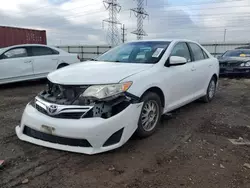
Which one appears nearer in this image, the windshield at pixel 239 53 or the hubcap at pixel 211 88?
the hubcap at pixel 211 88

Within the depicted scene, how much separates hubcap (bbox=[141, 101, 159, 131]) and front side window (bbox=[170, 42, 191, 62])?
3.65 feet

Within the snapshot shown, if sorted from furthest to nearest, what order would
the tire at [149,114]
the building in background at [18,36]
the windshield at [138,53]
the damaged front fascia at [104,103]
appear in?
the building in background at [18,36] < the windshield at [138,53] < the tire at [149,114] < the damaged front fascia at [104,103]

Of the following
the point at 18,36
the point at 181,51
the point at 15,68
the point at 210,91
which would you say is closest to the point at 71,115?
the point at 181,51

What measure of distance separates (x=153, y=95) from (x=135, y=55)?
996 mm

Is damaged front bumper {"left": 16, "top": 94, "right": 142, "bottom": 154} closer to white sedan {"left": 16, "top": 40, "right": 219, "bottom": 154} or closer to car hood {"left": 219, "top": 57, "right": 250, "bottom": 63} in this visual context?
white sedan {"left": 16, "top": 40, "right": 219, "bottom": 154}

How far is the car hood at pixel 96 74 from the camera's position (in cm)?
313

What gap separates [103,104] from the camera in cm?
297

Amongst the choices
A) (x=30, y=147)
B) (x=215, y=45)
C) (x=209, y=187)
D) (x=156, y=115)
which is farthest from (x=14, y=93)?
(x=215, y=45)

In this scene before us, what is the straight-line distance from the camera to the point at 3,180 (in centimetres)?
249

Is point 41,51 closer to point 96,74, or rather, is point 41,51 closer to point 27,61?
point 27,61

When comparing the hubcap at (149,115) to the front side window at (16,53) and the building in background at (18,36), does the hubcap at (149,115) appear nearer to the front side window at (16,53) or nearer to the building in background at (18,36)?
the front side window at (16,53)

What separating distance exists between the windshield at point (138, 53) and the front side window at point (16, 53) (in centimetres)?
429

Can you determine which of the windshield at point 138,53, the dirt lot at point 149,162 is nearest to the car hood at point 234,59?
the dirt lot at point 149,162

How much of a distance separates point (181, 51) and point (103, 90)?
2.21 meters
